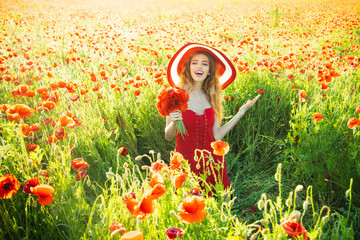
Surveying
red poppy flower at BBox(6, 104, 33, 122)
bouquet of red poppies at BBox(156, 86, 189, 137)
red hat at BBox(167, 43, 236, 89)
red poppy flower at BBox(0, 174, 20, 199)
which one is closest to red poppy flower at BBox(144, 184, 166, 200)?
red poppy flower at BBox(0, 174, 20, 199)

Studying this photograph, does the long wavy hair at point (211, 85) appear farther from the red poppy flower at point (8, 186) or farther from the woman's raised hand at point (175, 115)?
the red poppy flower at point (8, 186)

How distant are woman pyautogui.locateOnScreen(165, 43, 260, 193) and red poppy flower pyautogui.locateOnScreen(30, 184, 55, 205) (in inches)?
39.1

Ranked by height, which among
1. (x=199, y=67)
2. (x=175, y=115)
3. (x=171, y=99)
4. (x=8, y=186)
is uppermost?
(x=199, y=67)

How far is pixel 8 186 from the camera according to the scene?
945 millimetres

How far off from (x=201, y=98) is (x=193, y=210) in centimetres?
136

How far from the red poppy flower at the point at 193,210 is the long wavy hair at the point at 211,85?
1336 millimetres

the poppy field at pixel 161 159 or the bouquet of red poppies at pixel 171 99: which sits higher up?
the bouquet of red poppies at pixel 171 99

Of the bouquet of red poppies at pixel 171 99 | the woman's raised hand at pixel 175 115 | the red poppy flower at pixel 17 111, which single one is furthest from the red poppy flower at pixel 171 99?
the red poppy flower at pixel 17 111

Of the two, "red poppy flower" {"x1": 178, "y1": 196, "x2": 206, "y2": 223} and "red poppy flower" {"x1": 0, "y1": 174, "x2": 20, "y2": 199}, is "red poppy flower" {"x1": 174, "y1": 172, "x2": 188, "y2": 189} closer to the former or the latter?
"red poppy flower" {"x1": 178, "y1": 196, "x2": 206, "y2": 223}

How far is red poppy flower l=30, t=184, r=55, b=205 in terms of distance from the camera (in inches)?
36.6

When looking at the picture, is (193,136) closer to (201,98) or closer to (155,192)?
(201,98)

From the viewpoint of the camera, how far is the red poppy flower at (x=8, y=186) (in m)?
0.93

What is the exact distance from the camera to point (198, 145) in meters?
1.95

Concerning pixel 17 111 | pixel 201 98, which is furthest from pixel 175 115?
pixel 17 111
